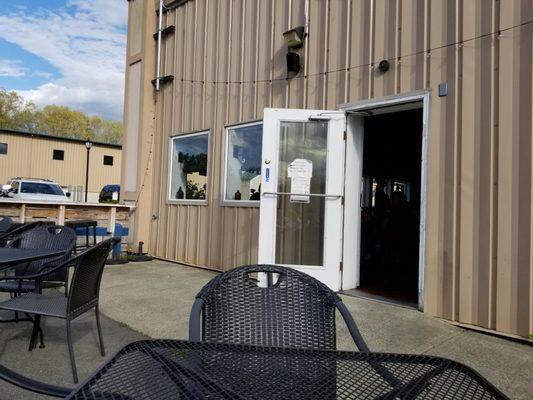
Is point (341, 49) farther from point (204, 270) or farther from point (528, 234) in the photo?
point (204, 270)

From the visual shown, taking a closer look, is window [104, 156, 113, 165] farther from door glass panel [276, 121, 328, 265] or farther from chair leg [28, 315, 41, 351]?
chair leg [28, 315, 41, 351]

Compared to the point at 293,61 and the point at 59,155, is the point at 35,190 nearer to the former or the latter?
the point at 293,61

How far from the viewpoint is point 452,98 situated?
12.8 ft

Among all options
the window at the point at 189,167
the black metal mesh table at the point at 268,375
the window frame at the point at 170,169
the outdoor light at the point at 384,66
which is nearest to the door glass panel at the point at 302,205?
the outdoor light at the point at 384,66

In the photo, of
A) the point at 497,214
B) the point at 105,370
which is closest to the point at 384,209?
the point at 497,214

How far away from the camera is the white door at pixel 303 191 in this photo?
4711mm

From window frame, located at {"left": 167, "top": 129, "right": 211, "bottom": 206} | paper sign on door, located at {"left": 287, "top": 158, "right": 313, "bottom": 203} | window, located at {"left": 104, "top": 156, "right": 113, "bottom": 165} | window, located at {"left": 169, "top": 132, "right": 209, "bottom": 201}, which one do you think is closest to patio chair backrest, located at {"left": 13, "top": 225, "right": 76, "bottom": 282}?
paper sign on door, located at {"left": 287, "top": 158, "right": 313, "bottom": 203}

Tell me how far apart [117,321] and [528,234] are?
3.62 metres

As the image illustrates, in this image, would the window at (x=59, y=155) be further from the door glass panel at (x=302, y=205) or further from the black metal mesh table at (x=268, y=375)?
the black metal mesh table at (x=268, y=375)

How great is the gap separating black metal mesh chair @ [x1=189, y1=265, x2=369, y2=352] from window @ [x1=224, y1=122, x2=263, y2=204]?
3.94 meters

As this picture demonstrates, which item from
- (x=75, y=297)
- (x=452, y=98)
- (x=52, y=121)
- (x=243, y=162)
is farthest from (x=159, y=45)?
(x=52, y=121)

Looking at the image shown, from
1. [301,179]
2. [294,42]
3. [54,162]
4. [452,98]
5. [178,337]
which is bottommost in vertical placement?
[178,337]

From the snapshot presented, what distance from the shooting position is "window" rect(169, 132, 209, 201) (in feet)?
22.3

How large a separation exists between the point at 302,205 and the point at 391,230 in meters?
2.53
